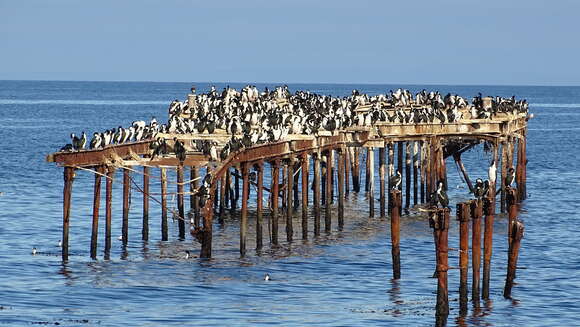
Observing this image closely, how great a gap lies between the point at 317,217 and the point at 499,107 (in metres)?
15.5

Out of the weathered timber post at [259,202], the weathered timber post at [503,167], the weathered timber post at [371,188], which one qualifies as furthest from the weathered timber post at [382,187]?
the weathered timber post at [259,202]

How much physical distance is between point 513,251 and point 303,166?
43.5 feet

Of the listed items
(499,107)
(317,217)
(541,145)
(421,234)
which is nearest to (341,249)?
(317,217)

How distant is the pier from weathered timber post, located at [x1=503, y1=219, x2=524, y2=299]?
4 centimetres

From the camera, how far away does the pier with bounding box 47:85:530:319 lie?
36594 millimetres

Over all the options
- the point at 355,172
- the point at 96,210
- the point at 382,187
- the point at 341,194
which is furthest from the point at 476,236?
the point at 355,172

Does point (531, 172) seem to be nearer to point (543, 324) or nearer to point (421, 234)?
point (421, 234)

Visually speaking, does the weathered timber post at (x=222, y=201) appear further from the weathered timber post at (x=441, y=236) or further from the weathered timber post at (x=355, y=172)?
the weathered timber post at (x=441, y=236)

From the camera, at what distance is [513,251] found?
122ft

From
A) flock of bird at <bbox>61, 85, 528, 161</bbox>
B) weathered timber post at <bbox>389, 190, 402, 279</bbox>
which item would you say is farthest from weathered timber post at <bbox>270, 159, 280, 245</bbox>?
weathered timber post at <bbox>389, 190, 402, 279</bbox>

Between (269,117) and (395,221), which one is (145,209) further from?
(395,221)

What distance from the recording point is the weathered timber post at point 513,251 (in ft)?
119

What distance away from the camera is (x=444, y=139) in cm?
5825

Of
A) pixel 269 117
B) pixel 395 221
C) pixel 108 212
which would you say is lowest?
pixel 108 212
